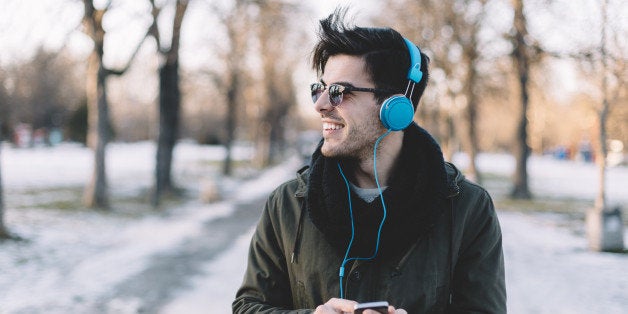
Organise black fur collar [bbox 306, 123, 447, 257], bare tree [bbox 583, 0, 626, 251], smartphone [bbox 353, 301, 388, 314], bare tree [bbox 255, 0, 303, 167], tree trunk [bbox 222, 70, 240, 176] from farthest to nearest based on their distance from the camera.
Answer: bare tree [bbox 255, 0, 303, 167] → tree trunk [bbox 222, 70, 240, 176] → bare tree [bbox 583, 0, 626, 251] → black fur collar [bbox 306, 123, 447, 257] → smartphone [bbox 353, 301, 388, 314]

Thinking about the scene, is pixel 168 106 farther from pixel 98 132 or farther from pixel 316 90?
pixel 316 90

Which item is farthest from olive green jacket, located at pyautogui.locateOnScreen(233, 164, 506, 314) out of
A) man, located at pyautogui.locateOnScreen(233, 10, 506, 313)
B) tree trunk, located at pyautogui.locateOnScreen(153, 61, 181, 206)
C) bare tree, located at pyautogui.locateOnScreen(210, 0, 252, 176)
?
bare tree, located at pyautogui.locateOnScreen(210, 0, 252, 176)

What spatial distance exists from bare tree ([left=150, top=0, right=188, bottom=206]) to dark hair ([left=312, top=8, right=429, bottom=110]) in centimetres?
1501

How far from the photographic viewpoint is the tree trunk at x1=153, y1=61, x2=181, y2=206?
57.0 feet

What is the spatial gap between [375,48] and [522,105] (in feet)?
56.5

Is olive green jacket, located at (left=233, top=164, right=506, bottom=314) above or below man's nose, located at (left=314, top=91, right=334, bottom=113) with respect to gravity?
below

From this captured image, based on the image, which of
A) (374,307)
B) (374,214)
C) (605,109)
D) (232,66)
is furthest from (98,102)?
(374,307)

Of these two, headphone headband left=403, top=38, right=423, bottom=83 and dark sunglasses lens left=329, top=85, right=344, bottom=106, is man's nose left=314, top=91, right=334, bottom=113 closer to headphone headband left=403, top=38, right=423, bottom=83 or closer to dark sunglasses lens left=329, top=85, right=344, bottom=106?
dark sunglasses lens left=329, top=85, right=344, bottom=106

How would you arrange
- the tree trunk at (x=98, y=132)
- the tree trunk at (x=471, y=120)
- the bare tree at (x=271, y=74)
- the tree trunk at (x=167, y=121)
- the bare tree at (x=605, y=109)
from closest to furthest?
the bare tree at (x=605, y=109)
the tree trunk at (x=98, y=132)
the tree trunk at (x=167, y=121)
the tree trunk at (x=471, y=120)
the bare tree at (x=271, y=74)

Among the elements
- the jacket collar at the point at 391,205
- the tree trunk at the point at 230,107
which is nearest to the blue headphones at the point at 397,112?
the jacket collar at the point at 391,205

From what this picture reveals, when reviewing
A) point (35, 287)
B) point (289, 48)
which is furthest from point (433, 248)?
point (289, 48)

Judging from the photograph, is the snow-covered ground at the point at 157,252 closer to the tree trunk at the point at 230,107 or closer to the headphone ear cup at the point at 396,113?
the headphone ear cup at the point at 396,113

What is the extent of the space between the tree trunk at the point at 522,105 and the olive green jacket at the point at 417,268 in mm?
16220

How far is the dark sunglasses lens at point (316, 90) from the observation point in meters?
2.18
